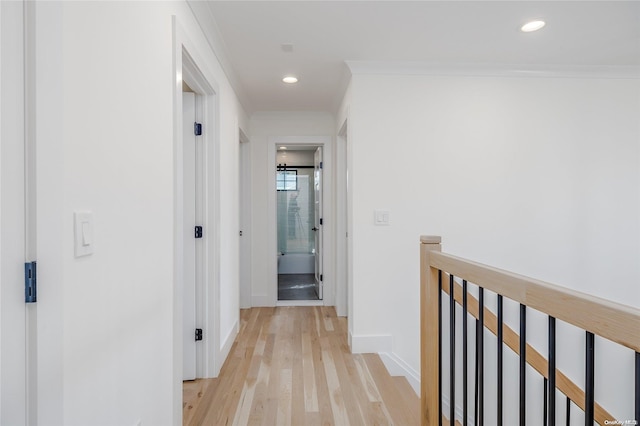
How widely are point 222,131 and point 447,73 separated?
189 centimetres

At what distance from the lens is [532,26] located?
2309 mm

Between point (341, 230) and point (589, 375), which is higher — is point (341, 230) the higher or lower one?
the higher one

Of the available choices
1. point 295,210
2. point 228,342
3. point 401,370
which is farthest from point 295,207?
point 401,370

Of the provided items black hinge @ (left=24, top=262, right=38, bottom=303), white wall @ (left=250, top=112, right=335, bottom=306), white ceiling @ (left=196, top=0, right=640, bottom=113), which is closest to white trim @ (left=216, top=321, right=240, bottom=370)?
white wall @ (left=250, top=112, right=335, bottom=306)

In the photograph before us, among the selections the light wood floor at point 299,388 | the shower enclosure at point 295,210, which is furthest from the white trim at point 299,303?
the shower enclosure at point 295,210

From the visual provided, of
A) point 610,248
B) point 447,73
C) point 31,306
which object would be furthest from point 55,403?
point 610,248

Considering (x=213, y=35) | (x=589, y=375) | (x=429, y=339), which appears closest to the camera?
(x=589, y=375)

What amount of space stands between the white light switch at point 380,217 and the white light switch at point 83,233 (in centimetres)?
220

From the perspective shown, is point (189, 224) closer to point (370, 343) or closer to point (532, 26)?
point (370, 343)

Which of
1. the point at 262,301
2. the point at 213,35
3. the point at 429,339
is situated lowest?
the point at 262,301

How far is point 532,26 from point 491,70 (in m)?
0.64

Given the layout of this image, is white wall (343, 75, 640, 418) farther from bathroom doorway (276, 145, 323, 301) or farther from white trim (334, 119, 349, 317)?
bathroom doorway (276, 145, 323, 301)

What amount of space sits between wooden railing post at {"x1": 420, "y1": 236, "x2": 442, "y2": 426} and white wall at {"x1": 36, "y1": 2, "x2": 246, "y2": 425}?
1176 mm

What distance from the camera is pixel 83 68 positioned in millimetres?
946
